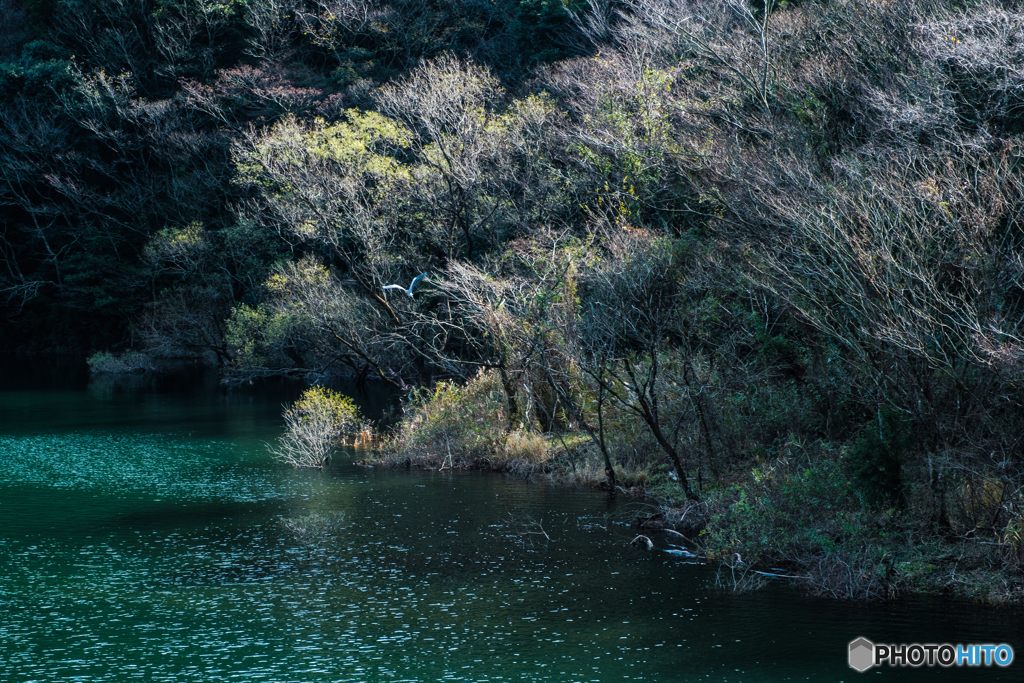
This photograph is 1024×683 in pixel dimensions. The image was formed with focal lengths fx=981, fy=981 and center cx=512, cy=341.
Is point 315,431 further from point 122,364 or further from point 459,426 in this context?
point 122,364

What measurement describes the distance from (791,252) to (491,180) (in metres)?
16.2

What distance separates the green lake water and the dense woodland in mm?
1438

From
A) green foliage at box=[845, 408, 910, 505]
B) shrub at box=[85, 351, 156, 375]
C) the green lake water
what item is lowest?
the green lake water

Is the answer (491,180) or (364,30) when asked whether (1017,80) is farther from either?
(364,30)

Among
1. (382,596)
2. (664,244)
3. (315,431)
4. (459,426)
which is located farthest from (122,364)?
(382,596)

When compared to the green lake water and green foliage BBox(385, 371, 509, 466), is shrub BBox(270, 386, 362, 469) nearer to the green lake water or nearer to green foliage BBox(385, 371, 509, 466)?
the green lake water

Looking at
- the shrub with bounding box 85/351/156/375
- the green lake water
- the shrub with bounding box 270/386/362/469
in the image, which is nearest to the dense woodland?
the green lake water

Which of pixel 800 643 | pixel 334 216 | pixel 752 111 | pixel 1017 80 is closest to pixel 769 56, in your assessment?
pixel 752 111

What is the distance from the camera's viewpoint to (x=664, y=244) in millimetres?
20781

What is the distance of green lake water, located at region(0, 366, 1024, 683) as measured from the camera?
11477 millimetres

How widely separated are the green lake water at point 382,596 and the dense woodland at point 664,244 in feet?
4.72

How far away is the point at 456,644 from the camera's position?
12.1 metres

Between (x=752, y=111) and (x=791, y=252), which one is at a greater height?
(x=752, y=111)

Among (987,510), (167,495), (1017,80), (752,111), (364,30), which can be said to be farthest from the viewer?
(364,30)
